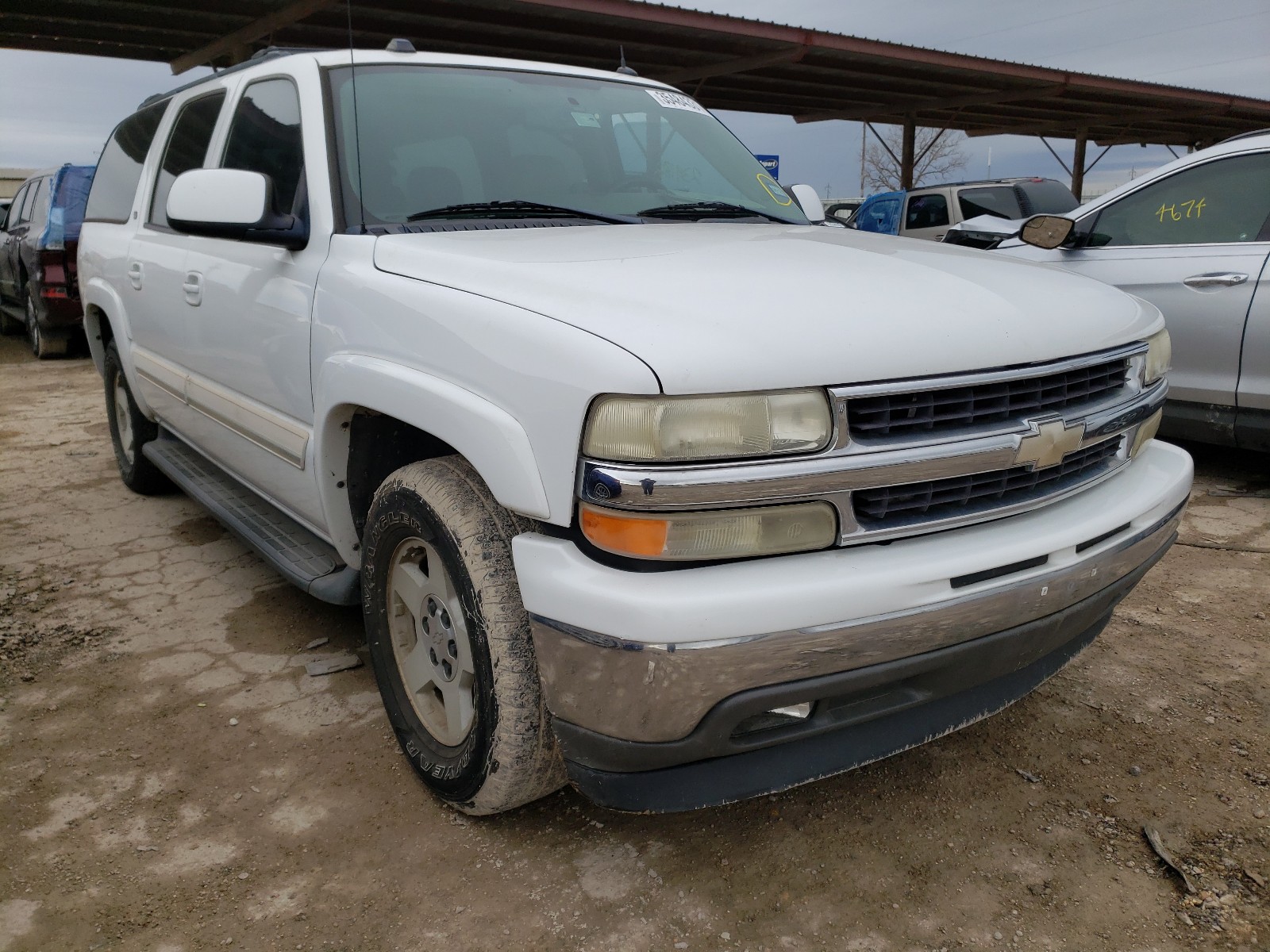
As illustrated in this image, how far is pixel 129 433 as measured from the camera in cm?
490

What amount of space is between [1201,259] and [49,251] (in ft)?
32.3

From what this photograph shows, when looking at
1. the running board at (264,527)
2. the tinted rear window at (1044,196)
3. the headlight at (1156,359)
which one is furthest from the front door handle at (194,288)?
the tinted rear window at (1044,196)

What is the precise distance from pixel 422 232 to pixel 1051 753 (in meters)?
2.11

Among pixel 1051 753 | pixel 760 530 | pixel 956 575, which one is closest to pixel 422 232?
pixel 760 530

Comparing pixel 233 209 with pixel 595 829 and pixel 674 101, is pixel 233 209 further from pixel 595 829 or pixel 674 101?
pixel 595 829

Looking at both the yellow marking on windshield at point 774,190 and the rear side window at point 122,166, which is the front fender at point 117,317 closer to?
the rear side window at point 122,166

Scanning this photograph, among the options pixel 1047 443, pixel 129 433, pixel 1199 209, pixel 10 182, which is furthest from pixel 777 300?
pixel 10 182

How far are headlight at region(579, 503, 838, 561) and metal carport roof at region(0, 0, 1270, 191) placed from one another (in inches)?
355

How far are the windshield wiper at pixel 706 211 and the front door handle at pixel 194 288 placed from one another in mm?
1532

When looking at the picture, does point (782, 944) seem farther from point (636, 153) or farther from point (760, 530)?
point (636, 153)

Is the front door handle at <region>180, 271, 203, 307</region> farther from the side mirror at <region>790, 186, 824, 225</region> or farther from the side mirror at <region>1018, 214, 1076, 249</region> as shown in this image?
the side mirror at <region>1018, 214, 1076, 249</region>

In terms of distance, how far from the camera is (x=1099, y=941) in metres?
1.86

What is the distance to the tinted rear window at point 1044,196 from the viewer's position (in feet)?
36.4

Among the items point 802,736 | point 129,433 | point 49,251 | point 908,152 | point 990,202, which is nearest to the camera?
point 802,736
